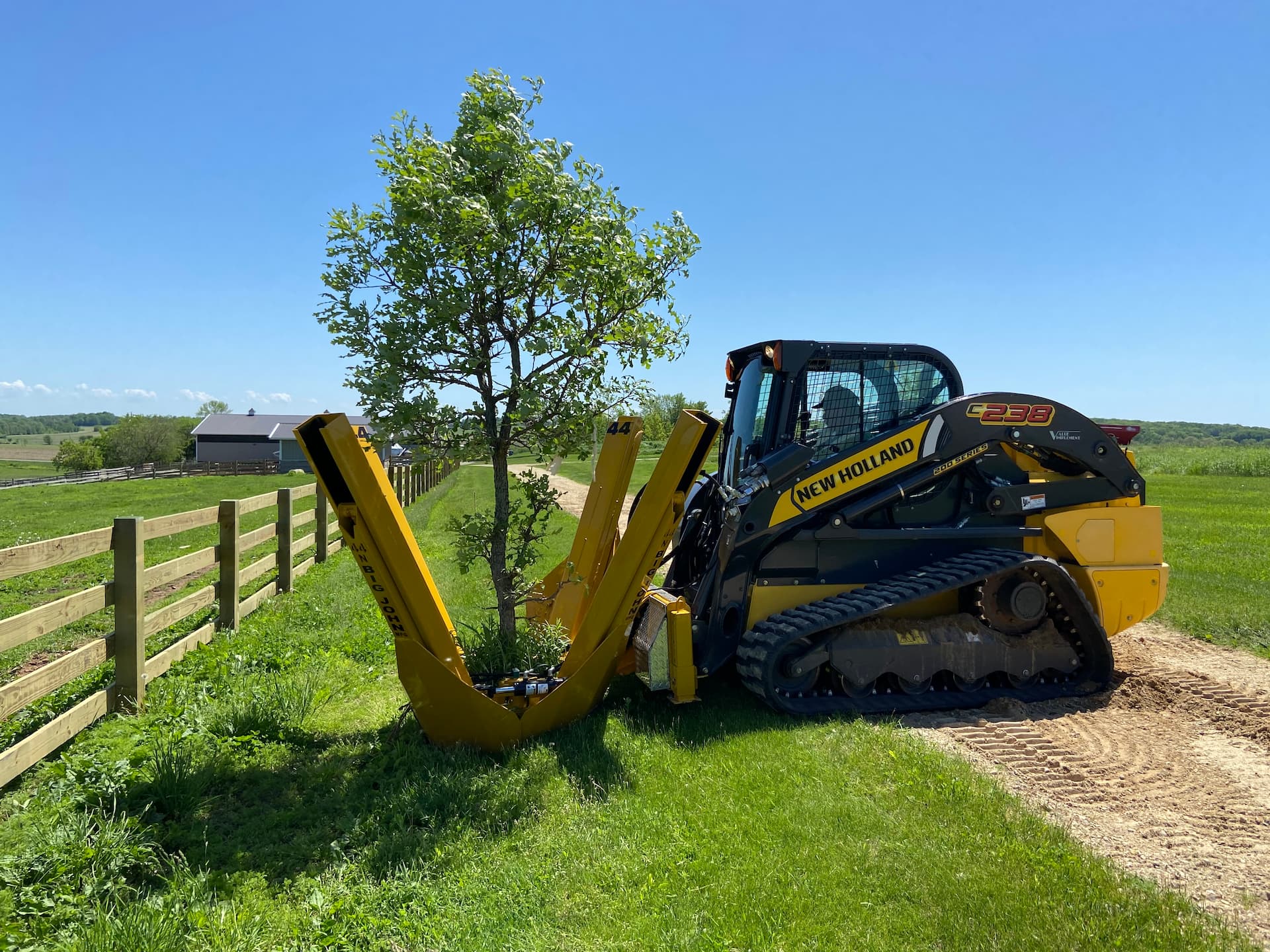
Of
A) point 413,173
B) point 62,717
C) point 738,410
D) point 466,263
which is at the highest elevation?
point 413,173

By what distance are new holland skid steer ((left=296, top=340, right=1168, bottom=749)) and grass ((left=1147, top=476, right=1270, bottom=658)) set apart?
8.07ft

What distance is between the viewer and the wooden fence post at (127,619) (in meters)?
5.21

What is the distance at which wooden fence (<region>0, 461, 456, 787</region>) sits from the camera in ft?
14.0

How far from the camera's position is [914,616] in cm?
649

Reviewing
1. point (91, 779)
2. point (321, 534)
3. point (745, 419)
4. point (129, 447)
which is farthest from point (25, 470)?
point (745, 419)

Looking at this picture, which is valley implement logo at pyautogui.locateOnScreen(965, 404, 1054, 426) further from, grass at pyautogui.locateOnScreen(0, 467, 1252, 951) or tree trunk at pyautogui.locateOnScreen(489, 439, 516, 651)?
tree trunk at pyautogui.locateOnScreen(489, 439, 516, 651)

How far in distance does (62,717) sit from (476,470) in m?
36.5

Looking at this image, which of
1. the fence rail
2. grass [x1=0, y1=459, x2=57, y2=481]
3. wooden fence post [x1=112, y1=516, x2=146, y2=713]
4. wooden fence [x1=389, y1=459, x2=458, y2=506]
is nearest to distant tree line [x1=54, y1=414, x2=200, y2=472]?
grass [x1=0, y1=459, x2=57, y2=481]

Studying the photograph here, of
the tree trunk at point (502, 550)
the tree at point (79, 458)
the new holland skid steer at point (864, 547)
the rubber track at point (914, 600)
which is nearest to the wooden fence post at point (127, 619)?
the new holland skid steer at point (864, 547)

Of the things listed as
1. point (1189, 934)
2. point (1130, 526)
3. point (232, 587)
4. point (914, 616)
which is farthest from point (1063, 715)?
point (232, 587)

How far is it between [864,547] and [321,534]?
8.71 meters

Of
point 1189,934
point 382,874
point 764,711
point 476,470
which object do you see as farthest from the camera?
point 476,470

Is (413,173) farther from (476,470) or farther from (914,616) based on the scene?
(476,470)

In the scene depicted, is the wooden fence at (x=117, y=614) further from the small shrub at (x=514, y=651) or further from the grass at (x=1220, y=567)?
the grass at (x=1220, y=567)
